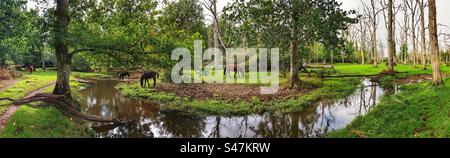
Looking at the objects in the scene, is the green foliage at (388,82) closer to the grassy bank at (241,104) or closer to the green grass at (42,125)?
the grassy bank at (241,104)

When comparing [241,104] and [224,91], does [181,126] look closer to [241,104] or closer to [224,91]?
[241,104]

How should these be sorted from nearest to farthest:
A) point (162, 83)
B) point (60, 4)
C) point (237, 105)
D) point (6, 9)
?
point (6, 9) → point (60, 4) → point (237, 105) → point (162, 83)

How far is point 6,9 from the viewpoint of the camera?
48.5 ft

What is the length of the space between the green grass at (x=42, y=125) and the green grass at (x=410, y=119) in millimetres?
10517

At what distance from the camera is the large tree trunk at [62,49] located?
16.0 m

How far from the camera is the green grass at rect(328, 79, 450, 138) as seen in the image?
441 inches

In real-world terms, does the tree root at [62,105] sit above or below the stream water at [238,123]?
above

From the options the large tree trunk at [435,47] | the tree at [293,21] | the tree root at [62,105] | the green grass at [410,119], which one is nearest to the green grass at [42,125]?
the tree root at [62,105]

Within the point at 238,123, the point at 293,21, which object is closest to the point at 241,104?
the point at 238,123

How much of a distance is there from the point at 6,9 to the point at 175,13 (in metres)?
34.2

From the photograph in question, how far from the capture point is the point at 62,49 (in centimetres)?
1738
